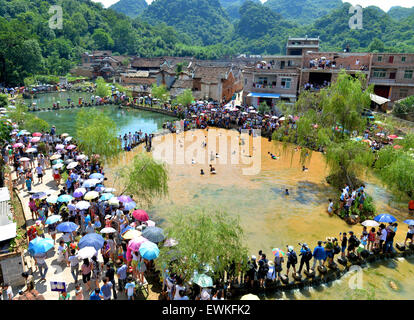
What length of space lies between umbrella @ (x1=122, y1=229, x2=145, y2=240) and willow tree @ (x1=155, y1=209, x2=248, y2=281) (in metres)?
1.63

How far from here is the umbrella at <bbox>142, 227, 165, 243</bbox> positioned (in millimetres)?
12039

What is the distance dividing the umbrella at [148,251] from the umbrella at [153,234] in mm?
688

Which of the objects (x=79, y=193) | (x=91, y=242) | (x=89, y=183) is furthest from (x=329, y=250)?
(x=89, y=183)

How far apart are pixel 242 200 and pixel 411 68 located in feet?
107

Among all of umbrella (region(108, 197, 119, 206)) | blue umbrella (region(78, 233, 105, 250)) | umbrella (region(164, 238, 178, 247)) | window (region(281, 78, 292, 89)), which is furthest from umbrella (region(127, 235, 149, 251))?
window (region(281, 78, 292, 89))

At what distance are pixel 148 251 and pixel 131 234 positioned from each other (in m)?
1.90

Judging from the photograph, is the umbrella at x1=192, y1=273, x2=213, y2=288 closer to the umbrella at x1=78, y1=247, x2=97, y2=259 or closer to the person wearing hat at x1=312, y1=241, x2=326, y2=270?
the umbrella at x1=78, y1=247, x2=97, y2=259

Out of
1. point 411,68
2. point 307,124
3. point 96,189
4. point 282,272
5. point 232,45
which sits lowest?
point 282,272

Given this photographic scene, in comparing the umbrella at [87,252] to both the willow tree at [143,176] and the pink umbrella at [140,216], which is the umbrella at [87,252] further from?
the willow tree at [143,176]

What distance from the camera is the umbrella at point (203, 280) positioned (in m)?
9.84

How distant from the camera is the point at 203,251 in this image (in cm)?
1049
